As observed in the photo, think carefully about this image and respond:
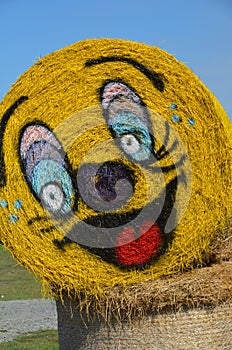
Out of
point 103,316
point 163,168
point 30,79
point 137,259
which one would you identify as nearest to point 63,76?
point 30,79

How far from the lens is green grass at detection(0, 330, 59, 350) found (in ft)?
27.9

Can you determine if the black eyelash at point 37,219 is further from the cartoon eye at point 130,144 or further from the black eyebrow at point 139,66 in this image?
the black eyebrow at point 139,66

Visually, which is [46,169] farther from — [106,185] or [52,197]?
[106,185]

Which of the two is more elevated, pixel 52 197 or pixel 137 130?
pixel 137 130

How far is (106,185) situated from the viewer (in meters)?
5.55

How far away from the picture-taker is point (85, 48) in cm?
552

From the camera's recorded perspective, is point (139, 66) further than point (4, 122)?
No

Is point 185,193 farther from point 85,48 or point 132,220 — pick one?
point 85,48

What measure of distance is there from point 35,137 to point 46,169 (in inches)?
10.8

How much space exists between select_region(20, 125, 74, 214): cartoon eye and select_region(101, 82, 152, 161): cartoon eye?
0.49 metres

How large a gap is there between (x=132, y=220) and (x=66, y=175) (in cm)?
64

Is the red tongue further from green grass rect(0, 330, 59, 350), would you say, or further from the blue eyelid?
green grass rect(0, 330, 59, 350)

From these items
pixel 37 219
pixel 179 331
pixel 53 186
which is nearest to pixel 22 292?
pixel 37 219

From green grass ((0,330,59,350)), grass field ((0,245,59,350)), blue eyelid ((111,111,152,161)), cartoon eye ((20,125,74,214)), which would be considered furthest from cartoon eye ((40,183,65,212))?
green grass ((0,330,59,350))
